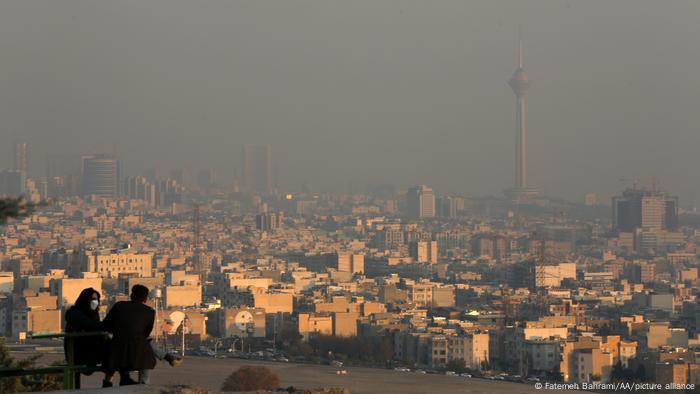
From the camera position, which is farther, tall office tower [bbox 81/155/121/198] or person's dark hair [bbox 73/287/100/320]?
tall office tower [bbox 81/155/121/198]

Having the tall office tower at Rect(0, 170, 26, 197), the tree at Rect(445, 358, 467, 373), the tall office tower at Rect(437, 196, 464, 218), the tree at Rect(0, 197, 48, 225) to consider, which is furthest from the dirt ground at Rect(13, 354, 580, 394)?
the tall office tower at Rect(437, 196, 464, 218)

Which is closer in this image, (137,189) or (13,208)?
(13,208)

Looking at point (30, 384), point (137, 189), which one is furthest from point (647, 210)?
point (30, 384)

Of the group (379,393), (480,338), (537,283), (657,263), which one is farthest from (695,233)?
(379,393)

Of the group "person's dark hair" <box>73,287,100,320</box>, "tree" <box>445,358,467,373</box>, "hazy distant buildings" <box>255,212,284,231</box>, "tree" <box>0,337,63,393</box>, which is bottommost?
"tree" <box>445,358,467,373</box>

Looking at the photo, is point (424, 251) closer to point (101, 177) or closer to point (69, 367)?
point (101, 177)

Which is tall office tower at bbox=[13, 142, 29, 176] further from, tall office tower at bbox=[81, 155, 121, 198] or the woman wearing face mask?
the woman wearing face mask
